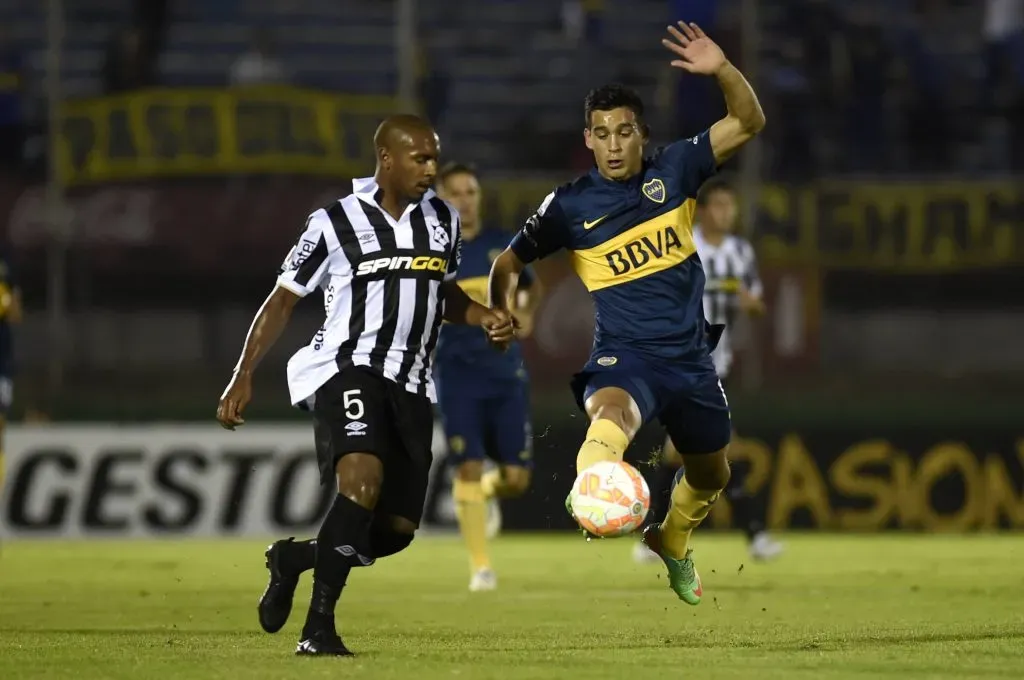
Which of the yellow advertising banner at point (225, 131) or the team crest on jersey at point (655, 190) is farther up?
the team crest on jersey at point (655, 190)

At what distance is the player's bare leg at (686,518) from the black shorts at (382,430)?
1.39 meters

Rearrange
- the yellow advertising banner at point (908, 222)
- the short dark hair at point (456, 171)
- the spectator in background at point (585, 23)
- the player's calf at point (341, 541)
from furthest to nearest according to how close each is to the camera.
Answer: the spectator in background at point (585, 23), the yellow advertising banner at point (908, 222), the short dark hair at point (456, 171), the player's calf at point (341, 541)

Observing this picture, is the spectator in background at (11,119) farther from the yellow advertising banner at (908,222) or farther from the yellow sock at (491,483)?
the yellow sock at (491,483)

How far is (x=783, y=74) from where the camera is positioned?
2178 centimetres

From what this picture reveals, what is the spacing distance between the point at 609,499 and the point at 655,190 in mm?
1510

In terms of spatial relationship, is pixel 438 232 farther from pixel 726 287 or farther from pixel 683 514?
pixel 726 287

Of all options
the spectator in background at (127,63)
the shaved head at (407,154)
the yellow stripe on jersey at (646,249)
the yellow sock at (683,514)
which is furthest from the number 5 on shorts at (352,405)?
the spectator in background at (127,63)

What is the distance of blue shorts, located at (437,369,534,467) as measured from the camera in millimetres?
11477

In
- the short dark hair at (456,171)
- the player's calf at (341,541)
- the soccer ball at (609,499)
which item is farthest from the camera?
the short dark hair at (456,171)

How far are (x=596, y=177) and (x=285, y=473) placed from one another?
9091 millimetres

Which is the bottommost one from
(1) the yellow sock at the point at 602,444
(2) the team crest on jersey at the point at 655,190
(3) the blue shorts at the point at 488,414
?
(3) the blue shorts at the point at 488,414

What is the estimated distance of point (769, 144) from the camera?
2000 cm

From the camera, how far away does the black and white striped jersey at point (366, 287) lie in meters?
7.32

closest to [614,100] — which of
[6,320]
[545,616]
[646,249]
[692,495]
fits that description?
[646,249]
